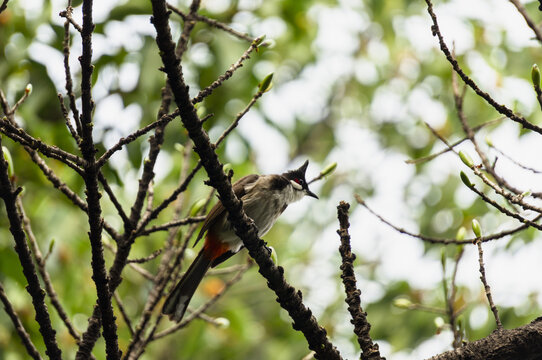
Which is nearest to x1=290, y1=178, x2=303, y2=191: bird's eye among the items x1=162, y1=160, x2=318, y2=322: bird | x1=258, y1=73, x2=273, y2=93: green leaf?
x1=162, y1=160, x2=318, y2=322: bird

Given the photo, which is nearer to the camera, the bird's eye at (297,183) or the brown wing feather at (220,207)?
the brown wing feather at (220,207)

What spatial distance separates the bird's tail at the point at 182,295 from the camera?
3501 mm

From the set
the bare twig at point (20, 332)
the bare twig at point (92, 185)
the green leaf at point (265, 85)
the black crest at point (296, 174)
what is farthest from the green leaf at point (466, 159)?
the black crest at point (296, 174)

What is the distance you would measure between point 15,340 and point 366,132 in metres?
5.40

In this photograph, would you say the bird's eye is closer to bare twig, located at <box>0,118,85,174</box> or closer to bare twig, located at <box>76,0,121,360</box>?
bare twig, located at <box>76,0,121,360</box>

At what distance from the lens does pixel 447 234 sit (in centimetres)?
557

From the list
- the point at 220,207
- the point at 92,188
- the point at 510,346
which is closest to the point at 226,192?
the point at 92,188

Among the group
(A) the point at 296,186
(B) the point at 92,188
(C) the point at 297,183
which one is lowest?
(B) the point at 92,188

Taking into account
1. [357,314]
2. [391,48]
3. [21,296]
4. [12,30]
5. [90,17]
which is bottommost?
[357,314]

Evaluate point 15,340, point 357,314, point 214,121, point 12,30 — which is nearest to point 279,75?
point 214,121

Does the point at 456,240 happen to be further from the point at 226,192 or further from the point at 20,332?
the point at 20,332

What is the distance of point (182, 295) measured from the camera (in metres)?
3.56

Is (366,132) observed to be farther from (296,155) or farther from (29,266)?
(29,266)

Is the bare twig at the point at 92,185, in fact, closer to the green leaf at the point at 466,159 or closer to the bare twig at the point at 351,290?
the bare twig at the point at 351,290
